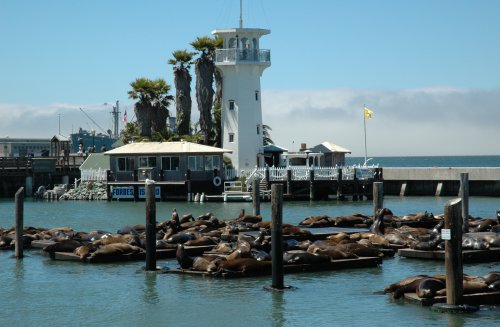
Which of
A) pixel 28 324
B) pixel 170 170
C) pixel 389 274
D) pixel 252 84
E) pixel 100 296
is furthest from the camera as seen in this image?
pixel 252 84

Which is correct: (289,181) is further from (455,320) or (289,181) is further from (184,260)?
(455,320)

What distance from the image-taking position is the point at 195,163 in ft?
180

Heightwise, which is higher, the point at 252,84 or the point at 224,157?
the point at 252,84

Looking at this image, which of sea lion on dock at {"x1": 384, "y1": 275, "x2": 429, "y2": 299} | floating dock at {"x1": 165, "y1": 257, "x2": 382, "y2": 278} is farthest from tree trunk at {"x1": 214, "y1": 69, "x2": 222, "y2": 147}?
sea lion on dock at {"x1": 384, "y1": 275, "x2": 429, "y2": 299}

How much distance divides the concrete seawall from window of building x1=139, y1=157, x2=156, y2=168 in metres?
14.6

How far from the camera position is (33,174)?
2527 inches

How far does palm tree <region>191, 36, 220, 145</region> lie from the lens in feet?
209

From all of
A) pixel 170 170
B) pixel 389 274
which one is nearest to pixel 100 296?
pixel 389 274

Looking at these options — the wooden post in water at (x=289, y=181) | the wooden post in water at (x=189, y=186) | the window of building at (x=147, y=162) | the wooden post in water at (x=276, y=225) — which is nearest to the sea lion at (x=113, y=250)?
the wooden post in water at (x=276, y=225)

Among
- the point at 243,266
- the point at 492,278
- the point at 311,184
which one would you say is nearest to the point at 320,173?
the point at 311,184

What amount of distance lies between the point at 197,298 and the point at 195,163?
114 ft

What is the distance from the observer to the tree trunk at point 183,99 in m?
65.3

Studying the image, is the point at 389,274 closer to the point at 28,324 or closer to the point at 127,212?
the point at 28,324

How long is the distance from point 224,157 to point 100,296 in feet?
129
